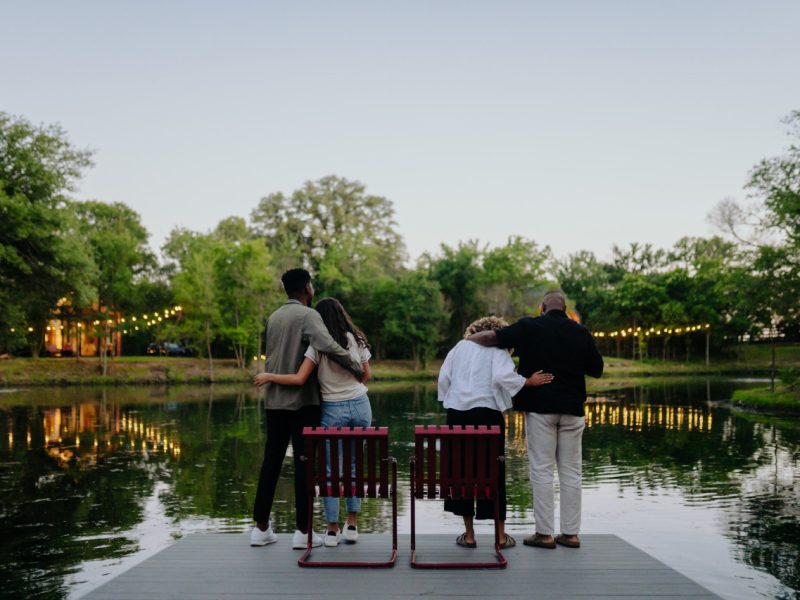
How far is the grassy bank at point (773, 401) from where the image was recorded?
26.6 meters

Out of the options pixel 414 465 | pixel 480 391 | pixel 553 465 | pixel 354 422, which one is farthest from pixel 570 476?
pixel 354 422

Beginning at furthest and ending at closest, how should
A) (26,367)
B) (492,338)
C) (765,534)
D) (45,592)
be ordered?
(26,367), (765,534), (45,592), (492,338)

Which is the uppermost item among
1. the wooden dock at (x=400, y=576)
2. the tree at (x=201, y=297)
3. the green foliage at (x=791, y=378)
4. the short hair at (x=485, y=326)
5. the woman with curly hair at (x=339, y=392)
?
the tree at (x=201, y=297)

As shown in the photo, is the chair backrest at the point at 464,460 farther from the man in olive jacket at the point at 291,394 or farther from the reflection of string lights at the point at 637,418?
the reflection of string lights at the point at 637,418

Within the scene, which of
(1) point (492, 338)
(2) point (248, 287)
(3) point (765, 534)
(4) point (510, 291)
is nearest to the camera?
(1) point (492, 338)

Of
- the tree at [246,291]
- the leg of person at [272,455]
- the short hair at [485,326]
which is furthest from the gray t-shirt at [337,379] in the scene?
the tree at [246,291]

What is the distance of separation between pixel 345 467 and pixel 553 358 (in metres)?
2.03

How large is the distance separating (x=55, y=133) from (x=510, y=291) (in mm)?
39183

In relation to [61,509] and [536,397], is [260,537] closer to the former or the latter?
[536,397]

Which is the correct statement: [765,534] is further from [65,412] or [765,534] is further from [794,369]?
[65,412]

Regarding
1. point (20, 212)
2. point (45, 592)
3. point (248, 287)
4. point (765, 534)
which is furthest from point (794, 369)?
point (248, 287)

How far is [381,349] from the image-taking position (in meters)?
63.6

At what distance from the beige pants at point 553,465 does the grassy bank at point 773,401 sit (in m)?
23.6

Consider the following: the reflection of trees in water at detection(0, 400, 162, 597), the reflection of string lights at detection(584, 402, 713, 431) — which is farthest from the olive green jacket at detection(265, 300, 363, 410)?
the reflection of string lights at detection(584, 402, 713, 431)
